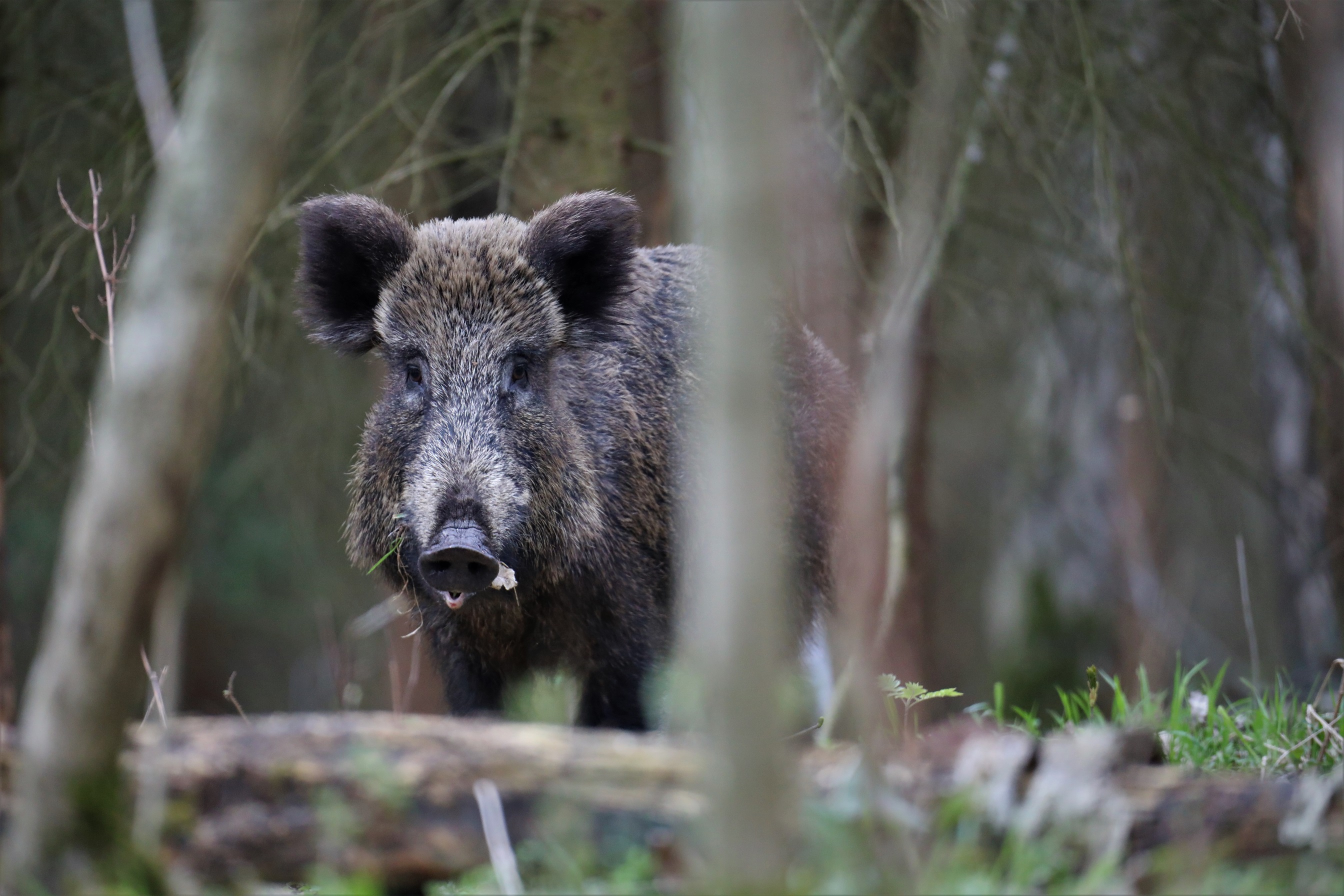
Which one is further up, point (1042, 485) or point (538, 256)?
point (538, 256)

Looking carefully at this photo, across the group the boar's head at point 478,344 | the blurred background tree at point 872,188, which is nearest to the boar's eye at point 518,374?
the boar's head at point 478,344

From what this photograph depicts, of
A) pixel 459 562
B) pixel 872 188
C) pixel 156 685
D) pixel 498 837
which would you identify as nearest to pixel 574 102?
pixel 872 188

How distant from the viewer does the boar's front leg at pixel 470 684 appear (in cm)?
464

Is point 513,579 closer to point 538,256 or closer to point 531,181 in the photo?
point 538,256

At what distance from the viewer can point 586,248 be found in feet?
15.6

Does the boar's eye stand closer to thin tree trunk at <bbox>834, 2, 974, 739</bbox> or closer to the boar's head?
the boar's head

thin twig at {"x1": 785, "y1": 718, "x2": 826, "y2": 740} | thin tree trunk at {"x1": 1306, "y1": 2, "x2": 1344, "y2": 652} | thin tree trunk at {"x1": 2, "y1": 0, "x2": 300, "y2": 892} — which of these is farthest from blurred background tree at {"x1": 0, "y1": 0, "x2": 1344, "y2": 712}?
thin tree trunk at {"x1": 2, "y1": 0, "x2": 300, "y2": 892}

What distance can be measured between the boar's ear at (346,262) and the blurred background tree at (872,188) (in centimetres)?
58

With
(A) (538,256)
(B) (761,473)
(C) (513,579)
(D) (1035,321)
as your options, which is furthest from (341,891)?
(D) (1035,321)

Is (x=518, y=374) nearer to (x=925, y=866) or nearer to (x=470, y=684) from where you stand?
(x=470, y=684)

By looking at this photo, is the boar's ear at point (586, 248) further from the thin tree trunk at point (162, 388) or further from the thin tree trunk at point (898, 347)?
the thin tree trunk at point (162, 388)

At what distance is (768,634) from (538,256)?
308cm

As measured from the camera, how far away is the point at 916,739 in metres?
3.16

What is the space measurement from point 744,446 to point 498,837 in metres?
0.97
